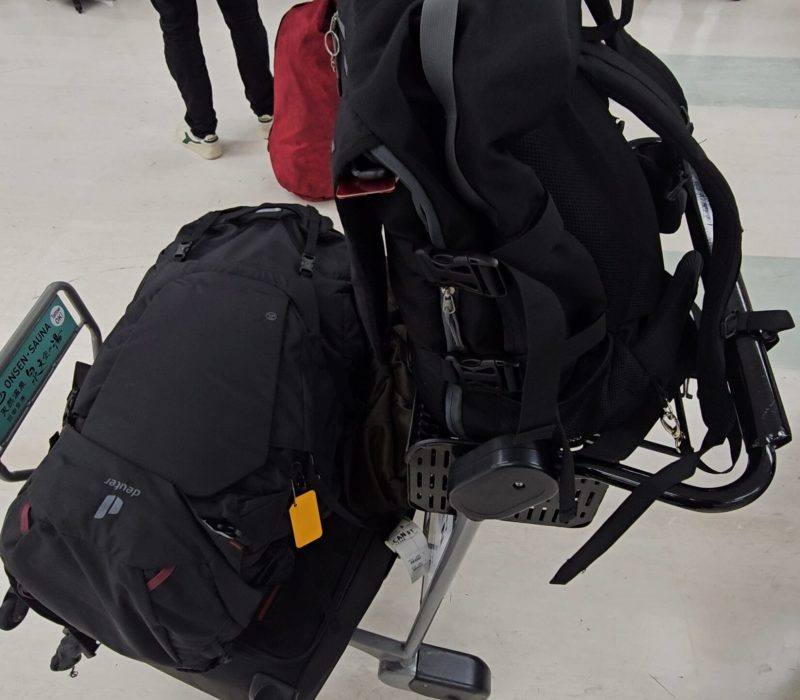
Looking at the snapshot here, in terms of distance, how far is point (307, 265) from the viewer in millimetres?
919

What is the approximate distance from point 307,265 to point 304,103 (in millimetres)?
936

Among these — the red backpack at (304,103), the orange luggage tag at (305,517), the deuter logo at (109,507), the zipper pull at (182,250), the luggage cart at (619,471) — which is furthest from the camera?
the red backpack at (304,103)

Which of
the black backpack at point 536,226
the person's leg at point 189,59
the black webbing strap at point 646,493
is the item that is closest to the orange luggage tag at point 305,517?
the black backpack at point 536,226

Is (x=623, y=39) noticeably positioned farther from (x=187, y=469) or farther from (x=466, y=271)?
(x=187, y=469)

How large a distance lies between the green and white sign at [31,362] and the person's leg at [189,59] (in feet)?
4.06

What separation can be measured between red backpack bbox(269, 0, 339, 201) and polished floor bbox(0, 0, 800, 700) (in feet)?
0.41

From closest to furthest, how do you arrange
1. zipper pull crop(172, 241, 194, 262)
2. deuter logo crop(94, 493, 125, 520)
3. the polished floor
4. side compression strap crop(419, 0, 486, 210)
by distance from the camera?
side compression strap crop(419, 0, 486, 210) < deuter logo crop(94, 493, 125, 520) < zipper pull crop(172, 241, 194, 262) < the polished floor

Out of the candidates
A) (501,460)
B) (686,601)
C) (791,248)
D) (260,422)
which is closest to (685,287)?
(501,460)

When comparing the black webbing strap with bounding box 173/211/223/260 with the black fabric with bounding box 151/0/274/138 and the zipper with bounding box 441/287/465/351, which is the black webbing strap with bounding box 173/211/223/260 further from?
the black fabric with bounding box 151/0/274/138

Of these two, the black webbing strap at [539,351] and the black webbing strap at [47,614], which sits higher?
the black webbing strap at [539,351]

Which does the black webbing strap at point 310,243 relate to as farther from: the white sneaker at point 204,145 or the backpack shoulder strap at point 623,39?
the white sneaker at point 204,145

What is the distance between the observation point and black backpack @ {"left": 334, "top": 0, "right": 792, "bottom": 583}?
42cm

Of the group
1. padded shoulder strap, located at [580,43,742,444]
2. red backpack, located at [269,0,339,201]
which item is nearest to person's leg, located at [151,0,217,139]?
red backpack, located at [269,0,339,201]

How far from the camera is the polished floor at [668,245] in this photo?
113 cm
